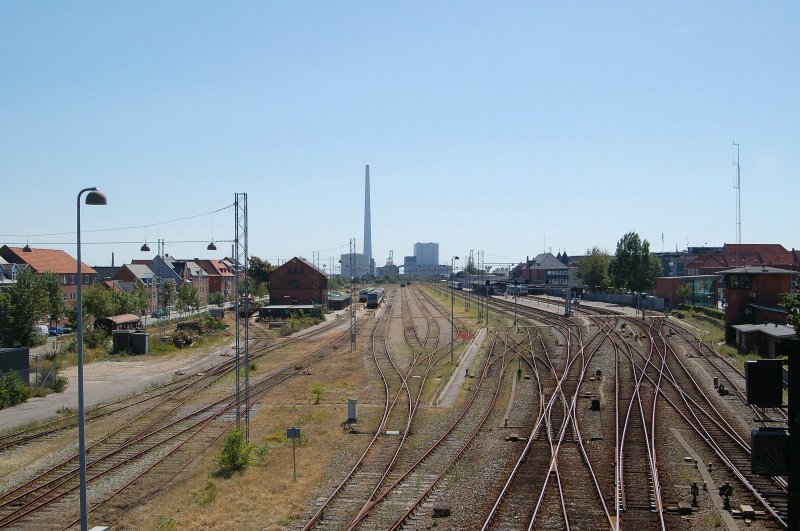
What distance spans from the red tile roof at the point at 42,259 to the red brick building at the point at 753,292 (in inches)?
2402

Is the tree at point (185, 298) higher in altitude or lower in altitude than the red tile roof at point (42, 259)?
lower

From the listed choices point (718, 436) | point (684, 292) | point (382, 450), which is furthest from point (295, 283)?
point (718, 436)

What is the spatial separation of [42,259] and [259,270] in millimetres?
41296

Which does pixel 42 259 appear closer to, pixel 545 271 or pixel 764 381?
pixel 764 381

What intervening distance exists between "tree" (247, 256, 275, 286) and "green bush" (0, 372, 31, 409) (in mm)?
77871

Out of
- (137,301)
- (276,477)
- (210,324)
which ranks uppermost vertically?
(137,301)

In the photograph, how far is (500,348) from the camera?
46719 mm

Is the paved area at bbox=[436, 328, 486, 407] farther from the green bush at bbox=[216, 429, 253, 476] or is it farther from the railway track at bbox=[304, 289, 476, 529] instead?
the green bush at bbox=[216, 429, 253, 476]

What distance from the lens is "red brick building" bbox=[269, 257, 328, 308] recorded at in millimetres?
87812

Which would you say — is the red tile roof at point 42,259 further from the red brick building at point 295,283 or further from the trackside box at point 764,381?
the trackside box at point 764,381

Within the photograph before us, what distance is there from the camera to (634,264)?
86.8 meters

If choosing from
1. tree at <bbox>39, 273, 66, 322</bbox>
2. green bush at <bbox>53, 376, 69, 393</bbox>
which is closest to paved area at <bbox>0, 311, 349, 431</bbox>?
green bush at <bbox>53, 376, 69, 393</bbox>

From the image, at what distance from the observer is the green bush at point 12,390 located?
30.3 meters

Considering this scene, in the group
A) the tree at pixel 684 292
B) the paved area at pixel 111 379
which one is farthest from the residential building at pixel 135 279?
the tree at pixel 684 292
